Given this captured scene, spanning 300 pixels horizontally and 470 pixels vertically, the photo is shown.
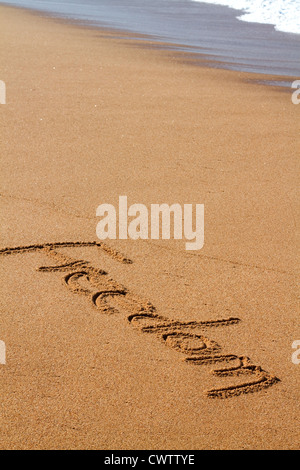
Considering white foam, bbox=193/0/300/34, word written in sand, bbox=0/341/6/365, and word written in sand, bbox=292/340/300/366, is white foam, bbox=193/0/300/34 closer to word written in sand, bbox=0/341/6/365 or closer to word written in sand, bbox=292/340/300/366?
word written in sand, bbox=292/340/300/366

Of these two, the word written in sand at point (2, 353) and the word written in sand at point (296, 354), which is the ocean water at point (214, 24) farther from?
the word written in sand at point (2, 353)

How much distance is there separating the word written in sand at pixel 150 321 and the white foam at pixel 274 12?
10.9 meters

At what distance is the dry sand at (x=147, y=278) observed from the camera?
2.40 metres

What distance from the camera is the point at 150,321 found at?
9.81 feet

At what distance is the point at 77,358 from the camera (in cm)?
269

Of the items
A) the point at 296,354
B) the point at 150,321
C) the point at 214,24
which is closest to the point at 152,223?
the point at 150,321

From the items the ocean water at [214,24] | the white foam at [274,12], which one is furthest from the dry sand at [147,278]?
the white foam at [274,12]

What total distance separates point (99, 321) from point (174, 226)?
3.81 ft

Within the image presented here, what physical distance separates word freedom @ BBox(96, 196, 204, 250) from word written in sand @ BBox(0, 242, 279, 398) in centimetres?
22

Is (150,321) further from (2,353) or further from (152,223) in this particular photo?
(152,223)

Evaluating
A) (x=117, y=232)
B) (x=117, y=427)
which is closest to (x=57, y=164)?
(x=117, y=232)

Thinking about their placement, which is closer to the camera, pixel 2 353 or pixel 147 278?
pixel 2 353

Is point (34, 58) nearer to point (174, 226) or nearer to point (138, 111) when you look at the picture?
point (138, 111)

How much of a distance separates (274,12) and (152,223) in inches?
508
